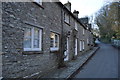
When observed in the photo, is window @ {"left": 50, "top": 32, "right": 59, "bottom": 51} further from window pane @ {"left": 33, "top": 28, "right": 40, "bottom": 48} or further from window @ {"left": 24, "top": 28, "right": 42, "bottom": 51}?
window pane @ {"left": 33, "top": 28, "right": 40, "bottom": 48}

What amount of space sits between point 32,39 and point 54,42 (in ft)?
10.5

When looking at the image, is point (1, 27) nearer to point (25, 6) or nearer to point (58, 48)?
point (25, 6)

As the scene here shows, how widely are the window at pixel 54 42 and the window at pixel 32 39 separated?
1883 millimetres

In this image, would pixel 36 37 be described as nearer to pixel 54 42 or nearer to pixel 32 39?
pixel 32 39

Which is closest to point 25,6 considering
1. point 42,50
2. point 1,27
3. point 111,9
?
point 1,27

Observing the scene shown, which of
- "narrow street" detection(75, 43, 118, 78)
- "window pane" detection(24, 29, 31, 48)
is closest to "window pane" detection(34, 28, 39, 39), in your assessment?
"window pane" detection(24, 29, 31, 48)

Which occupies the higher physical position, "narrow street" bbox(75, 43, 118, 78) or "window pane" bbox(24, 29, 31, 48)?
"window pane" bbox(24, 29, 31, 48)

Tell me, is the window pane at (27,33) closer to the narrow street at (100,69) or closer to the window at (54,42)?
the window at (54,42)

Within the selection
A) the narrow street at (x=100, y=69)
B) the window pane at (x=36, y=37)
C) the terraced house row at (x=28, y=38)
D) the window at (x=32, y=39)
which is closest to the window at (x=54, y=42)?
the terraced house row at (x=28, y=38)

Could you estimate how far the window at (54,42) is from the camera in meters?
9.60

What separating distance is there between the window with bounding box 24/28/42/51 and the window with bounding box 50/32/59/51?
1.88m

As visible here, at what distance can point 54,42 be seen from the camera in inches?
392

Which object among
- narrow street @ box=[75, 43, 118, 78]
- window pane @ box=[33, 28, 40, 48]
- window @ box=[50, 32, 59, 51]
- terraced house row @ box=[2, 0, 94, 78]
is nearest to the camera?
terraced house row @ box=[2, 0, 94, 78]

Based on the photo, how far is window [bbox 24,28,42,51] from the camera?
21.4 ft
